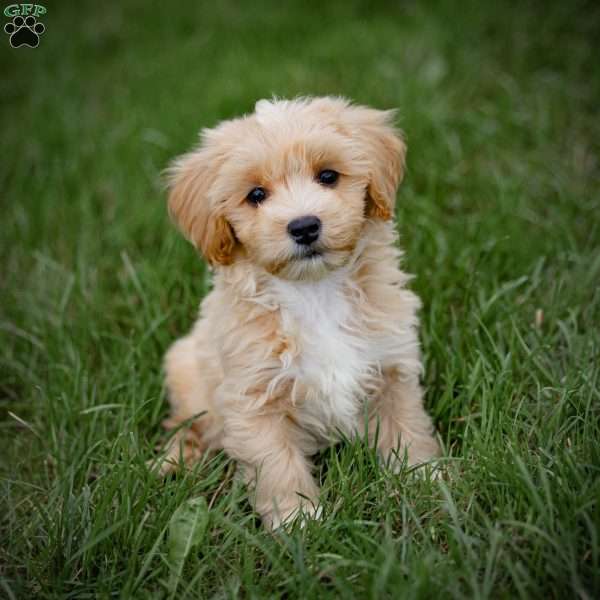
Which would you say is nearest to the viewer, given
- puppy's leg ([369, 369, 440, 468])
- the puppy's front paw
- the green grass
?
the green grass

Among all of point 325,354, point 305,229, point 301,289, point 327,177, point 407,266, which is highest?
point 327,177

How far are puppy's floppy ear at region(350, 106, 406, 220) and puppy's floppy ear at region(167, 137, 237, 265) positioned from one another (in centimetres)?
63

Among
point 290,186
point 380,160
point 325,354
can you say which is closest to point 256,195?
point 290,186

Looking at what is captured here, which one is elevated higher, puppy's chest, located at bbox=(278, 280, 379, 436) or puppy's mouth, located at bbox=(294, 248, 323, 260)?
puppy's mouth, located at bbox=(294, 248, 323, 260)

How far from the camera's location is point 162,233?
4945 mm

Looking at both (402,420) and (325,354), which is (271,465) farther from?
(402,420)

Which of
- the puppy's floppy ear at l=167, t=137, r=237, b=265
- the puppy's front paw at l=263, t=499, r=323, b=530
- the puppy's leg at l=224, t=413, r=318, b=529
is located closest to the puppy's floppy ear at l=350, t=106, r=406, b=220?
the puppy's floppy ear at l=167, t=137, r=237, b=265

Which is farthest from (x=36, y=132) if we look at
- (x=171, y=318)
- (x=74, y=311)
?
(x=171, y=318)

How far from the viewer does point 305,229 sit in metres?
2.80

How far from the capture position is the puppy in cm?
290

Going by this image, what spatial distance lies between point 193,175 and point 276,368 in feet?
3.02

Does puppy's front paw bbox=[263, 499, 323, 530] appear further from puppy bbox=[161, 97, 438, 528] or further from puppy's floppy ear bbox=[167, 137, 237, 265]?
puppy's floppy ear bbox=[167, 137, 237, 265]

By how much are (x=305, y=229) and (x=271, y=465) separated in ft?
3.31

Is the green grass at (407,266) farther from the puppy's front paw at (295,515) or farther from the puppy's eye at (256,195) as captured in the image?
the puppy's eye at (256,195)
